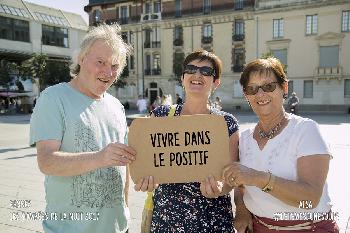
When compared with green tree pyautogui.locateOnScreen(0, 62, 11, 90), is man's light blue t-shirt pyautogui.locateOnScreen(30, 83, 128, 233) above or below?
below

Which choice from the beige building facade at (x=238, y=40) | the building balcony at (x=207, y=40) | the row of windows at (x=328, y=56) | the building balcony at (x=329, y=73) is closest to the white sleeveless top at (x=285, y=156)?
the beige building facade at (x=238, y=40)

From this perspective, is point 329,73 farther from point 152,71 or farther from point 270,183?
point 270,183

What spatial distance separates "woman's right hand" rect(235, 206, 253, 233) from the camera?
7.55ft

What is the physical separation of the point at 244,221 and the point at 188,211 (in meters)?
0.39

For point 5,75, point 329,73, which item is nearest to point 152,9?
point 5,75

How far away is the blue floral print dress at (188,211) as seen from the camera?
2395 millimetres

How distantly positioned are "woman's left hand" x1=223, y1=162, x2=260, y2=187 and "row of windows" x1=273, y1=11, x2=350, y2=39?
35.5 meters

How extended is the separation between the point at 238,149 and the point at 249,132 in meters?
0.16

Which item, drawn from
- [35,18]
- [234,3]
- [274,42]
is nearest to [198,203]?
[274,42]

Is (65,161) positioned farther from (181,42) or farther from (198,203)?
(181,42)

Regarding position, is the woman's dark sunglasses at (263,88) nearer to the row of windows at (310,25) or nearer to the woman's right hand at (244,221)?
the woman's right hand at (244,221)

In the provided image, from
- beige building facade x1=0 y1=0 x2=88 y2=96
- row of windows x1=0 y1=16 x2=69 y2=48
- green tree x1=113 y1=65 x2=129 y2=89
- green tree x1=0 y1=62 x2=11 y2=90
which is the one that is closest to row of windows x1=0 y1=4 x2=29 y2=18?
beige building facade x1=0 y1=0 x2=88 y2=96

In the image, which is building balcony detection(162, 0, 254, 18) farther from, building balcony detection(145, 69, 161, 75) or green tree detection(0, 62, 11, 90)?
green tree detection(0, 62, 11, 90)

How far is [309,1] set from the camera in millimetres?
33812
